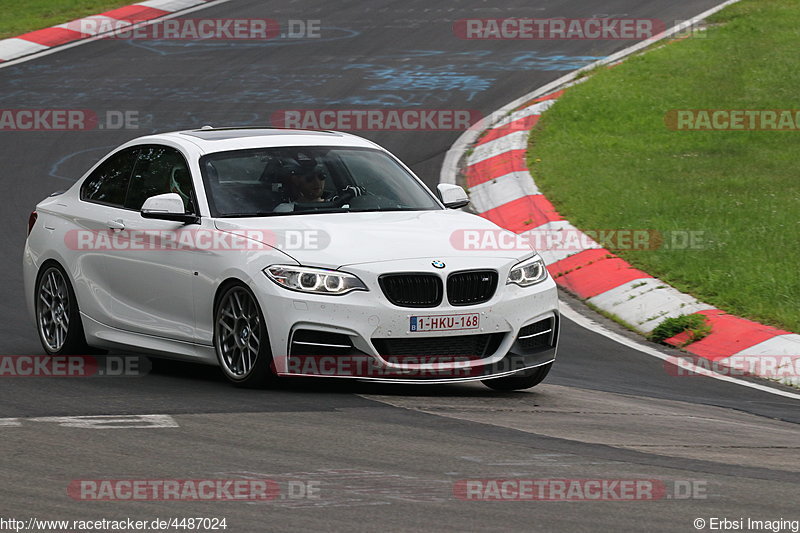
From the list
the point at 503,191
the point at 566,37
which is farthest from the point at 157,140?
the point at 566,37

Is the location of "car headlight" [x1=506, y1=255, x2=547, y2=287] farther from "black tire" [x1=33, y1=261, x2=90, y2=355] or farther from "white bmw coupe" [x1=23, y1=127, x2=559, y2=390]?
"black tire" [x1=33, y1=261, x2=90, y2=355]

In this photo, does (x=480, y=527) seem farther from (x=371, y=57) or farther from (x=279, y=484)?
(x=371, y=57)

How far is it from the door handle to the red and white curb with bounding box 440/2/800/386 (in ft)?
13.8

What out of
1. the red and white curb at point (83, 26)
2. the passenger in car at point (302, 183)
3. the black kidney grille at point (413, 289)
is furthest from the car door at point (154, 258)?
the red and white curb at point (83, 26)

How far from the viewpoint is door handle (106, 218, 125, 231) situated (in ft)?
30.4

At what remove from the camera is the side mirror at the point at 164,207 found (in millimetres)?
8523

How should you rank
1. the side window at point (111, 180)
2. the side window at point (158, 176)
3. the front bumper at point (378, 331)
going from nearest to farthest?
the front bumper at point (378, 331), the side window at point (158, 176), the side window at point (111, 180)

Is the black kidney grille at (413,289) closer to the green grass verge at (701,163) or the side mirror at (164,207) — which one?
the side mirror at (164,207)

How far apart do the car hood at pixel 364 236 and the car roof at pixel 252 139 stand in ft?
2.59

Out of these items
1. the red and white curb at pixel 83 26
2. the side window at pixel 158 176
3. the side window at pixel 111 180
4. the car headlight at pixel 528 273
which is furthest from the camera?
the red and white curb at pixel 83 26

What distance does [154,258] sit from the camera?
8891 mm

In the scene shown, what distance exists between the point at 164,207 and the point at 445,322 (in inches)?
76.1

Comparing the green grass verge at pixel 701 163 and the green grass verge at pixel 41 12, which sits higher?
the green grass verge at pixel 41 12

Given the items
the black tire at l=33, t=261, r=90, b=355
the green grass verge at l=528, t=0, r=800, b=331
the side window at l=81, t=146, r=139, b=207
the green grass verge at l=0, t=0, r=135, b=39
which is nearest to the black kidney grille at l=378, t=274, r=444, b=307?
the side window at l=81, t=146, r=139, b=207
